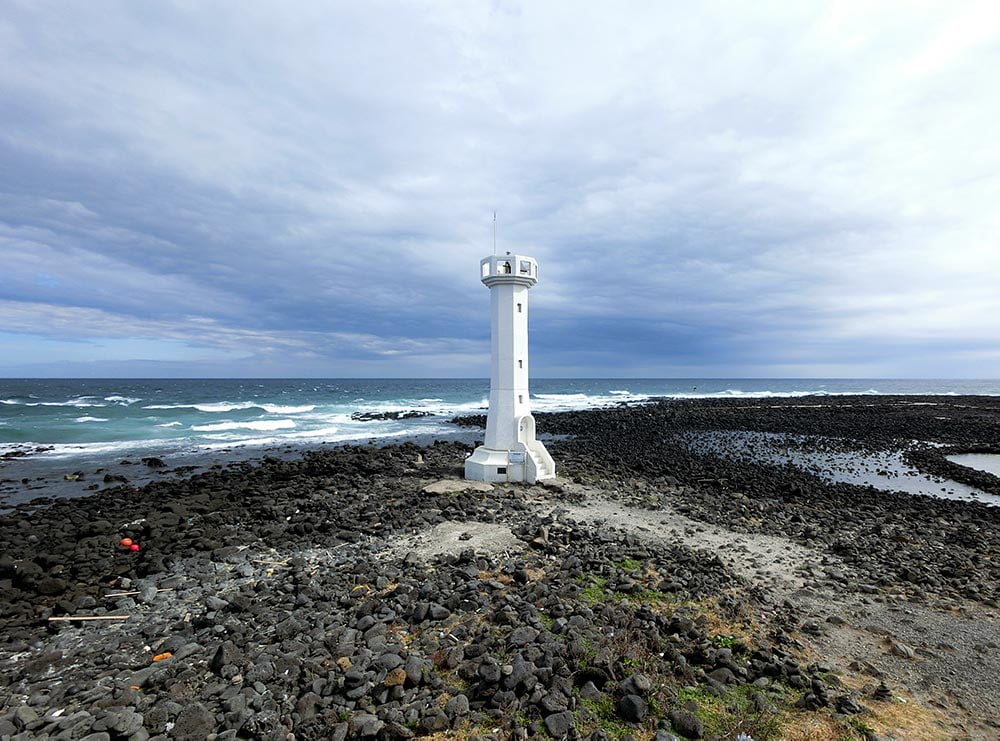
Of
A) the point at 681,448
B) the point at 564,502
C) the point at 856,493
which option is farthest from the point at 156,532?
the point at 681,448

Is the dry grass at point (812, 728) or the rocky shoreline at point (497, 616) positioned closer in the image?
the dry grass at point (812, 728)

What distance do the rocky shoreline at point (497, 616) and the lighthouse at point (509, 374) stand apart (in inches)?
34.5

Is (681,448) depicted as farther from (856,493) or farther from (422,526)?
(422,526)

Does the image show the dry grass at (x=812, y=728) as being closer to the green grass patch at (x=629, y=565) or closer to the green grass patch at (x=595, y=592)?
the green grass patch at (x=595, y=592)

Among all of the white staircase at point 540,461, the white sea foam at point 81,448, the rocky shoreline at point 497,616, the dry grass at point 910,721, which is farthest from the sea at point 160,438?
the dry grass at point 910,721

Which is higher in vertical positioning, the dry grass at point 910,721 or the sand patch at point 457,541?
the sand patch at point 457,541

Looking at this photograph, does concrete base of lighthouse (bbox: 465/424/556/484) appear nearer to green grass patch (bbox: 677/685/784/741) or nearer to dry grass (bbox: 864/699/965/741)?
green grass patch (bbox: 677/685/784/741)

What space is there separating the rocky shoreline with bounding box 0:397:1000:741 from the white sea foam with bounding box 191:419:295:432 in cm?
1790

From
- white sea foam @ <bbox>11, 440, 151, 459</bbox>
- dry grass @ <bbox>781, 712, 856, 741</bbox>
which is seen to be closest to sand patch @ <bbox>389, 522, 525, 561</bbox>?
dry grass @ <bbox>781, 712, 856, 741</bbox>

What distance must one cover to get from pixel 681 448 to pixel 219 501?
19.7 metres

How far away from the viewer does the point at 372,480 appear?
50.8ft

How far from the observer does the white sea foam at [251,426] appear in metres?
31.0

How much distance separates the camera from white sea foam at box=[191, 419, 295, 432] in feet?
102

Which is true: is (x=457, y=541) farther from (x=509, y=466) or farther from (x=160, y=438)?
(x=160, y=438)
